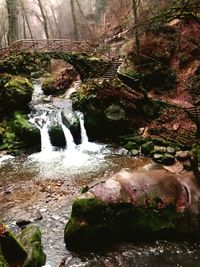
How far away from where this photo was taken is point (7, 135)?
57.7 feet

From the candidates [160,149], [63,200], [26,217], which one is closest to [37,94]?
[160,149]

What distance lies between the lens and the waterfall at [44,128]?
1718 centimetres

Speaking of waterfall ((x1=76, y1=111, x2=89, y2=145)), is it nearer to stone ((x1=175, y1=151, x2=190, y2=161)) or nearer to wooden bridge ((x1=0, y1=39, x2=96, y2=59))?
stone ((x1=175, y1=151, x2=190, y2=161))

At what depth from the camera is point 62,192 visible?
469 inches

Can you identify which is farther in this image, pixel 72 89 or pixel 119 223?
pixel 72 89

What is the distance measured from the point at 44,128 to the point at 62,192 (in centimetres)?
684

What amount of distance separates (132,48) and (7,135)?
395 inches

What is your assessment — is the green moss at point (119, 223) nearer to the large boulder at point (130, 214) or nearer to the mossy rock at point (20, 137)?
the large boulder at point (130, 214)

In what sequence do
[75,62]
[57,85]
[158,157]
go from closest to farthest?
[158,157], [75,62], [57,85]

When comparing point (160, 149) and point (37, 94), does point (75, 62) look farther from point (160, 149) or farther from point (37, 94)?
point (160, 149)

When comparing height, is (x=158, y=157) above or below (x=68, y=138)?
below

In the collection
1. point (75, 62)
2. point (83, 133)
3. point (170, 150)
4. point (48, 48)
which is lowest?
point (170, 150)

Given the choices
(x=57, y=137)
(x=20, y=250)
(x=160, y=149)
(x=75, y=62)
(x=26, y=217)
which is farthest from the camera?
(x=75, y=62)

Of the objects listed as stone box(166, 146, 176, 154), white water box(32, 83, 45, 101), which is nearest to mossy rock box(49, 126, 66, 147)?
stone box(166, 146, 176, 154)
